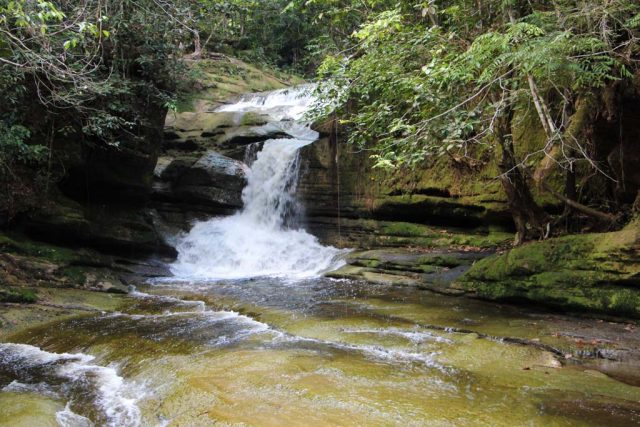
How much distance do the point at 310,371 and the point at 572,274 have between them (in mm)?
4930

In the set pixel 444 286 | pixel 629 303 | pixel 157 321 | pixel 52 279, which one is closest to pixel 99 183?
pixel 52 279

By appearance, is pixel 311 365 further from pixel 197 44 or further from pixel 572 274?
pixel 197 44

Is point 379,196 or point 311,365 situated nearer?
point 311,365

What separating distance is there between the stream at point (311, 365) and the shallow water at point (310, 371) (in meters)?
0.02

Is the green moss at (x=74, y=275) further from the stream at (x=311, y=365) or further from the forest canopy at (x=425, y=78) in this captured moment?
the forest canopy at (x=425, y=78)

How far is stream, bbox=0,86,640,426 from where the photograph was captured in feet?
13.7

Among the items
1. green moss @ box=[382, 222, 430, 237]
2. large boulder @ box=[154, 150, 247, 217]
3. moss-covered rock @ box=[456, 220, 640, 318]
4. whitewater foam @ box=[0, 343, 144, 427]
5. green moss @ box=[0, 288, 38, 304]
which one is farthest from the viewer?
large boulder @ box=[154, 150, 247, 217]

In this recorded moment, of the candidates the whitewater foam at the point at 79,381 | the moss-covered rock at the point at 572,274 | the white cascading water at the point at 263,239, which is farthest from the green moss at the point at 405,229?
the whitewater foam at the point at 79,381

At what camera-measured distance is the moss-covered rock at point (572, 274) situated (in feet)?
23.0

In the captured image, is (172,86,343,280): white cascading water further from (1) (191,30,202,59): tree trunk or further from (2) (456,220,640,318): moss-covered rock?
(2) (456,220,640,318): moss-covered rock

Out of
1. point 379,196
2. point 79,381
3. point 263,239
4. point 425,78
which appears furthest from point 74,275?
point 379,196

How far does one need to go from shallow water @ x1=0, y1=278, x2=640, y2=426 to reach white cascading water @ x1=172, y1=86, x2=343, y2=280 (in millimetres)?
4979

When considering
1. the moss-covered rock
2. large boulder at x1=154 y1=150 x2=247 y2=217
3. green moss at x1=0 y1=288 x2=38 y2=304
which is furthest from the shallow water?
Result: large boulder at x1=154 y1=150 x2=247 y2=217

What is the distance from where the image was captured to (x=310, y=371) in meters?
5.05
